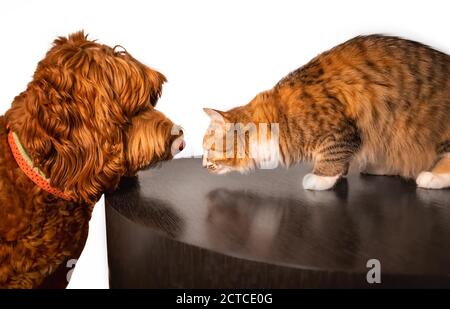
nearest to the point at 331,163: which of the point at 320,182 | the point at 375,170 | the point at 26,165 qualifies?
the point at 320,182

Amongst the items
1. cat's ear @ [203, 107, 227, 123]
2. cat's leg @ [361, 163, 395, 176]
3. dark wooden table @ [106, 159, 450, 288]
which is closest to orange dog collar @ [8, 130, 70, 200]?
dark wooden table @ [106, 159, 450, 288]

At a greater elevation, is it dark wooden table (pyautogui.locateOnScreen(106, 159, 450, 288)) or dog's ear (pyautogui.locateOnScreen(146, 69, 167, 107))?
dog's ear (pyautogui.locateOnScreen(146, 69, 167, 107))

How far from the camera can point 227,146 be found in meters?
1.77

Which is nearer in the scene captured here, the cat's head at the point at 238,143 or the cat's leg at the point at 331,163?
the cat's leg at the point at 331,163

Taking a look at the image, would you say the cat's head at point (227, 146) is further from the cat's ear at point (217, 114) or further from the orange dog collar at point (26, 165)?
the orange dog collar at point (26, 165)

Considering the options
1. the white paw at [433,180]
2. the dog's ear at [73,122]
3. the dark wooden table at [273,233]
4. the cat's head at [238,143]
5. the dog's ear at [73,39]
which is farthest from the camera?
the cat's head at [238,143]

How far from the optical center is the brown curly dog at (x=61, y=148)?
1.33m

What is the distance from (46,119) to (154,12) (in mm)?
1037

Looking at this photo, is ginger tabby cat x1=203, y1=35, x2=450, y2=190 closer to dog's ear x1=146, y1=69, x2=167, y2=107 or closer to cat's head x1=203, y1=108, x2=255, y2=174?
cat's head x1=203, y1=108, x2=255, y2=174

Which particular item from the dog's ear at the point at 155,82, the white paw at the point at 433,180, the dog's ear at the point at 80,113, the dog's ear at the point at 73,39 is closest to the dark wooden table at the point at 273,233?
the white paw at the point at 433,180

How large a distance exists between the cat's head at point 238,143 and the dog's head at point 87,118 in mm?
307

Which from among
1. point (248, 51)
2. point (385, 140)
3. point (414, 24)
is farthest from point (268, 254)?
point (414, 24)

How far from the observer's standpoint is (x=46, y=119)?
4.33 ft

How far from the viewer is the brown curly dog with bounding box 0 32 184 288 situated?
1.33 metres
